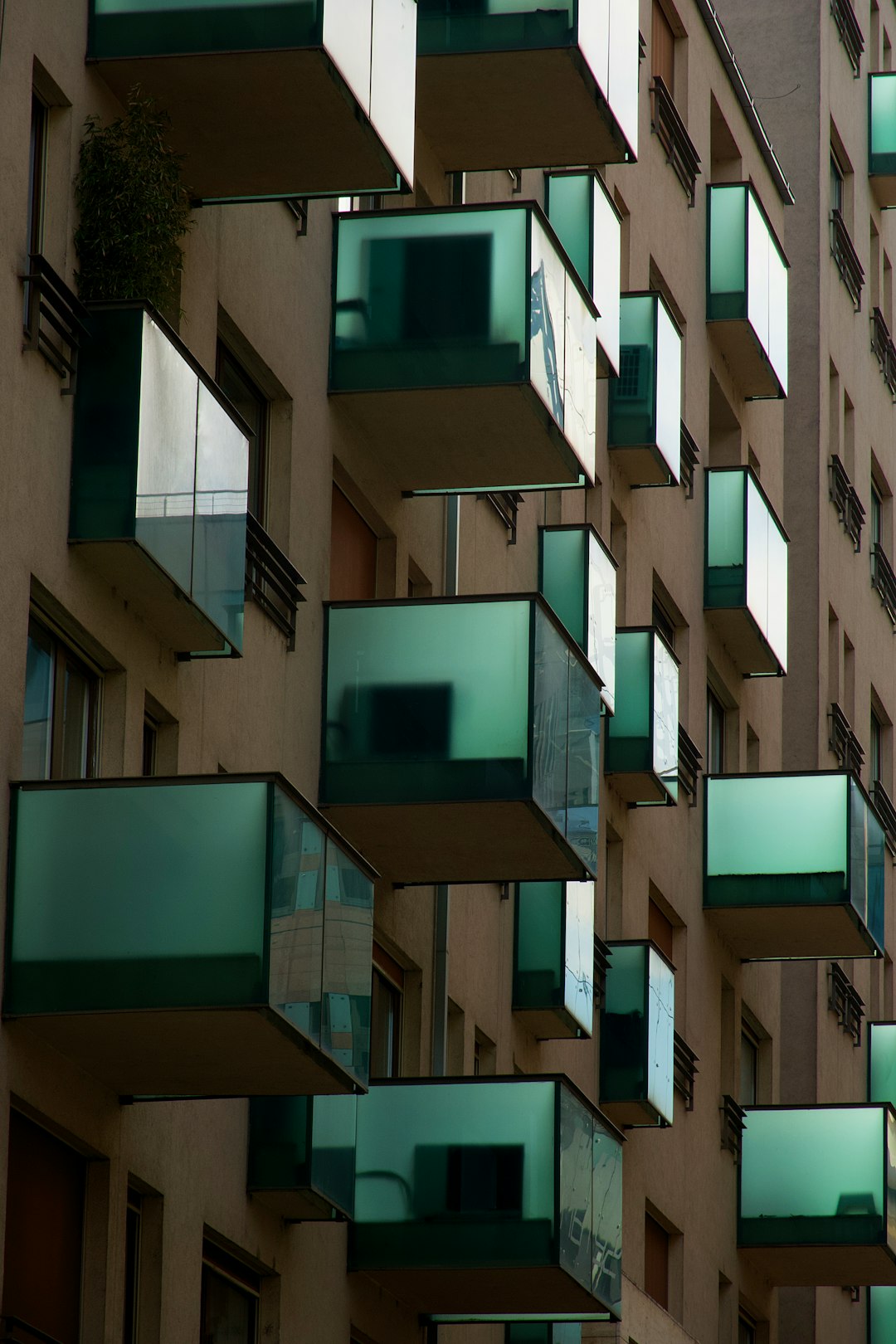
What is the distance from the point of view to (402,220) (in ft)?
65.6

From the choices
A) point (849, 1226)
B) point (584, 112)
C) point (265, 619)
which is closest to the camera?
point (265, 619)

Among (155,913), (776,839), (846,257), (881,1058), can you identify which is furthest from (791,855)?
(155,913)

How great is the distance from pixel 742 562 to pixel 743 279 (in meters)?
3.35

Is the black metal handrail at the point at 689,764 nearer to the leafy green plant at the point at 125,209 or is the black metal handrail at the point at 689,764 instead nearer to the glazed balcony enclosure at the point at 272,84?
the glazed balcony enclosure at the point at 272,84

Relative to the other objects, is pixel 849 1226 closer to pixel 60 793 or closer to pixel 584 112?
pixel 584 112

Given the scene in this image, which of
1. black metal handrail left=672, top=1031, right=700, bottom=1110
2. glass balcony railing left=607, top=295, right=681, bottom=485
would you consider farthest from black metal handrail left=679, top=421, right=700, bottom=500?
black metal handrail left=672, top=1031, right=700, bottom=1110

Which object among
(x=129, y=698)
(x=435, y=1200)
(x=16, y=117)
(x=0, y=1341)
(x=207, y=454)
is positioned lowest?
(x=0, y=1341)

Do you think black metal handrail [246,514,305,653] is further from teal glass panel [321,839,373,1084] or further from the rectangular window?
teal glass panel [321,839,373,1084]

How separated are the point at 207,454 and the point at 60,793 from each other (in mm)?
2409

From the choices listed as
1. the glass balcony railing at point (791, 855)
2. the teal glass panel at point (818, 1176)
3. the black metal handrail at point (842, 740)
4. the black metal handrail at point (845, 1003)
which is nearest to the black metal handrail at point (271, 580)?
the glass balcony railing at point (791, 855)

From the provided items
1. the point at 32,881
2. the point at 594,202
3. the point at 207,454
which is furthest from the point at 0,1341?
the point at 594,202

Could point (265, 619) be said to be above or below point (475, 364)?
below

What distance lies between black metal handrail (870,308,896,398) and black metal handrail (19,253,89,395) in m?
30.0

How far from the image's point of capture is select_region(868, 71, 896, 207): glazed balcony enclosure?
1738 inches
